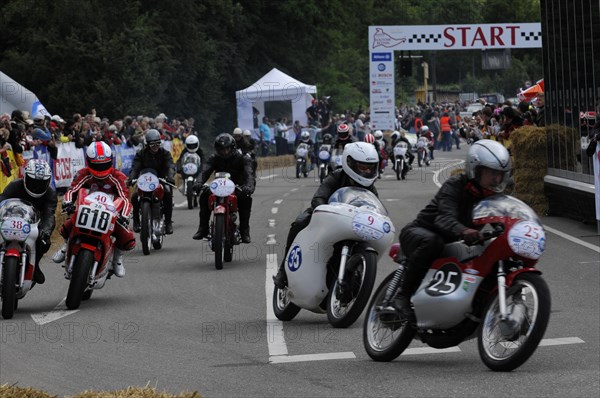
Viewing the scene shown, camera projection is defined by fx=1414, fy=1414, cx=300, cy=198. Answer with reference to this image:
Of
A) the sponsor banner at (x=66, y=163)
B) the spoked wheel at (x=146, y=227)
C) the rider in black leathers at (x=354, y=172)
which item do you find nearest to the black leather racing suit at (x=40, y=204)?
the rider in black leathers at (x=354, y=172)

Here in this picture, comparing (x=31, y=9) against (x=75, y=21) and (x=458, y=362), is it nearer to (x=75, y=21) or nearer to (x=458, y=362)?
(x=75, y=21)

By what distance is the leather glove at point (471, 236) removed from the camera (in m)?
8.66

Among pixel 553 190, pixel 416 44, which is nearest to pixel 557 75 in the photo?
pixel 553 190

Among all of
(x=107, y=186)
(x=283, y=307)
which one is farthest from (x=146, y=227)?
(x=283, y=307)

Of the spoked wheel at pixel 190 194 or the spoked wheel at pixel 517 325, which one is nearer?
the spoked wheel at pixel 517 325

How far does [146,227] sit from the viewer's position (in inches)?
749

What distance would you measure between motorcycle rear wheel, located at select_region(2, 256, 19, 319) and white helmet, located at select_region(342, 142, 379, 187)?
3394mm

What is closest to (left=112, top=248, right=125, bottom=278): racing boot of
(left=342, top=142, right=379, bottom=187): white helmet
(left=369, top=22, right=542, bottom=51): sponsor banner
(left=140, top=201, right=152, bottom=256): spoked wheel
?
(left=342, top=142, right=379, bottom=187): white helmet

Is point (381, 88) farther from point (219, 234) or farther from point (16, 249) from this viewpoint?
point (16, 249)

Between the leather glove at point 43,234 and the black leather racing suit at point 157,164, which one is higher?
the black leather racing suit at point 157,164

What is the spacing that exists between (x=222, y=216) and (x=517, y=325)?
8.44 meters

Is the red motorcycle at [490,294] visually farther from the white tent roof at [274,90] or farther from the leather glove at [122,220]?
the white tent roof at [274,90]

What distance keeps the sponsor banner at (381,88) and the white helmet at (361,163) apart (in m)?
34.2

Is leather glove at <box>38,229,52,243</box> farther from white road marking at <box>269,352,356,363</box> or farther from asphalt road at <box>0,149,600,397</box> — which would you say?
white road marking at <box>269,352,356,363</box>
